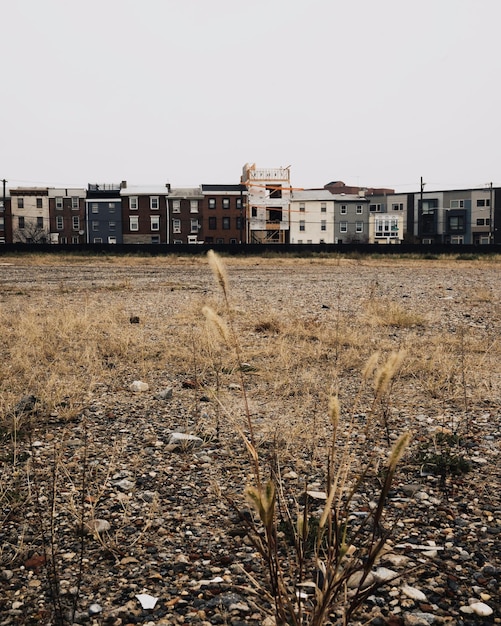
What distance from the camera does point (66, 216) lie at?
263ft

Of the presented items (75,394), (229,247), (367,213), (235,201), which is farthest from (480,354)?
(367,213)

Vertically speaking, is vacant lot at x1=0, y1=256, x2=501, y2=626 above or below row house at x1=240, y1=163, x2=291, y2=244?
below

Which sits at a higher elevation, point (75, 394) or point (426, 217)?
point (426, 217)

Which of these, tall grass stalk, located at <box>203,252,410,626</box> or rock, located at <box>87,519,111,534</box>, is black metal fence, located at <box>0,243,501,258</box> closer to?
rock, located at <box>87,519,111,534</box>

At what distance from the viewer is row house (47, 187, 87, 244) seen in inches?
3140

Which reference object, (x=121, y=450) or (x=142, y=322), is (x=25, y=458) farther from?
(x=142, y=322)

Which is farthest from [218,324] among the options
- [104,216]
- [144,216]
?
[104,216]

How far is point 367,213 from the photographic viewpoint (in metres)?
89.3

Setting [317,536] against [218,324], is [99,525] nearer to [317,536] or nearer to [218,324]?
[317,536]

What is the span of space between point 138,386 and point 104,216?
77034 mm

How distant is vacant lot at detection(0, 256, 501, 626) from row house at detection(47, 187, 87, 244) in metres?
75.1

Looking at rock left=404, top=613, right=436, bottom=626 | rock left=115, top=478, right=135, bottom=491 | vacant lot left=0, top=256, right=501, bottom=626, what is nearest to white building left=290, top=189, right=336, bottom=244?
vacant lot left=0, top=256, right=501, bottom=626

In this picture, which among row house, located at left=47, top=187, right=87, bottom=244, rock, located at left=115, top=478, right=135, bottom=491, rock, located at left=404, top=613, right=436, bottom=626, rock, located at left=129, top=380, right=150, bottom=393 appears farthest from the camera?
row house, located at left=47, top=187, right=87, bottom=244

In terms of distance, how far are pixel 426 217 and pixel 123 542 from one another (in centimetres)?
9382
